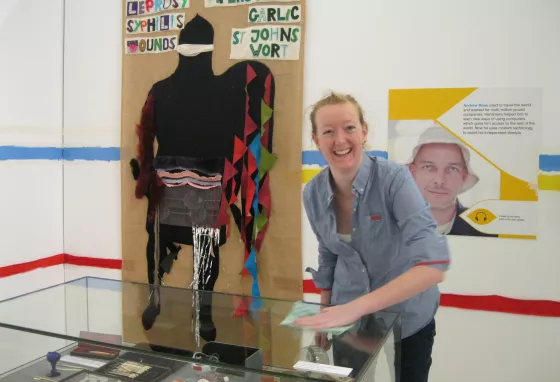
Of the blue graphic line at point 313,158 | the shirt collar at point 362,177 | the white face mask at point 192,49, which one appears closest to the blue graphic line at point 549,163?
the shirt collar at point 362,177

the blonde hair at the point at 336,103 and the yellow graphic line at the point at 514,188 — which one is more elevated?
the blonde hair at the point at 336,103

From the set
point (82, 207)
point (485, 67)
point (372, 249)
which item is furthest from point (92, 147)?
point (485, 67)

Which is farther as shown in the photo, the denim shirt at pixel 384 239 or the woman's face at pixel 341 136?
the woman's face at pixel 341 136

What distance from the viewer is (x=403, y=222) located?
6.66 feet

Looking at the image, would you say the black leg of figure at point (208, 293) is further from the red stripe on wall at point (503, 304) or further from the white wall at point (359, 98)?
the red stripe on wall at point (503, 304)

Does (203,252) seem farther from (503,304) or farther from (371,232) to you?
(503,304)

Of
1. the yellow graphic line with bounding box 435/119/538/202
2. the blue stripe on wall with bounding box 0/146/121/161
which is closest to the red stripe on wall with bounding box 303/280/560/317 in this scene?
the yellow graphic line with bounding box 435/119/538/202

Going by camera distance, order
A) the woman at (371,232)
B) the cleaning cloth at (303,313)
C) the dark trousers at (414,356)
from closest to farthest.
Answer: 1. the cleaning cloth at (303,313)
2. the dark trousers at (414,356)
3. the woman at (371,232)

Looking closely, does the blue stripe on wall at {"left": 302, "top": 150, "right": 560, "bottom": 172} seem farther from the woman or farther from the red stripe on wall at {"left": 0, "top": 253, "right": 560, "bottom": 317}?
the red stripe on wall at {"left": 0, "top": 253, "right": 560, "bottom": 317}

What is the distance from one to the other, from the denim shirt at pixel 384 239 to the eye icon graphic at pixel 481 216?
0.37m

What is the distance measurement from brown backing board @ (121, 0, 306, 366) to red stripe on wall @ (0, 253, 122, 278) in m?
0.21

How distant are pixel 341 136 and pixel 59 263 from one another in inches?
82.8

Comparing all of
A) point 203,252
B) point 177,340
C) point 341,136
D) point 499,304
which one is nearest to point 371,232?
point 341,136

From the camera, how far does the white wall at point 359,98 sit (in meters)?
2.36
